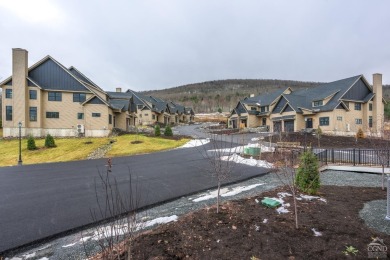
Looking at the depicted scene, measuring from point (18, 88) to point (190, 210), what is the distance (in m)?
34.9

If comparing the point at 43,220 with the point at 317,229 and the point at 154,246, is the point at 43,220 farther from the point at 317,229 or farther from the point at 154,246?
the point at 317,229

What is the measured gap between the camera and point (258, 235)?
4617 mm

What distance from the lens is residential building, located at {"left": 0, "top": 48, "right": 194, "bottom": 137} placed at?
29.1 metres

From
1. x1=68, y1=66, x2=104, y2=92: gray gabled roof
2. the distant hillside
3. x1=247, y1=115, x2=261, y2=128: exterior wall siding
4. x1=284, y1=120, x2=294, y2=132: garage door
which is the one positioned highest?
the distant hillside

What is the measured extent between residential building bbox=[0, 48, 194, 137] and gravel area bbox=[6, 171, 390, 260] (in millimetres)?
28139

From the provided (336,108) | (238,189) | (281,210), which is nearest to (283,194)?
(281,210)

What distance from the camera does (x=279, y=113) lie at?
41000 mm

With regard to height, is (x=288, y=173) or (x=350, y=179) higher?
(x=288, y=173)

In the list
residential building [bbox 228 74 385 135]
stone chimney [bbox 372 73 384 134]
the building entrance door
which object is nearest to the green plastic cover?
residential building [bbox 228 74 385 135]

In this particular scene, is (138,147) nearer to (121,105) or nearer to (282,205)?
(121,105)

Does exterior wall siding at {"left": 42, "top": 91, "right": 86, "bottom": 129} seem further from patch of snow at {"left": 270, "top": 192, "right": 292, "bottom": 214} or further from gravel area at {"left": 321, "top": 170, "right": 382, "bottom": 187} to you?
gravel area at {"left": 321, "top": 170, "right": 382, "bottom": 187}

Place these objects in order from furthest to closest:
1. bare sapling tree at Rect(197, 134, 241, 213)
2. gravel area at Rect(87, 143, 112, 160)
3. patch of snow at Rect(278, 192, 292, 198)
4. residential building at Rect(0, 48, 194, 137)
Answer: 1. residential building at Rect(0, 48, 194, 137)
2. gravel area at Rect(87, 143, 112, 160)
3. patch of snow at Rect(278, 192, 292, 198)
4. bare sapling tree at Rect(197, 134, 241, 213)

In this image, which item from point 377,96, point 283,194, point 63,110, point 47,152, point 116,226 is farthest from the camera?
point 377,96

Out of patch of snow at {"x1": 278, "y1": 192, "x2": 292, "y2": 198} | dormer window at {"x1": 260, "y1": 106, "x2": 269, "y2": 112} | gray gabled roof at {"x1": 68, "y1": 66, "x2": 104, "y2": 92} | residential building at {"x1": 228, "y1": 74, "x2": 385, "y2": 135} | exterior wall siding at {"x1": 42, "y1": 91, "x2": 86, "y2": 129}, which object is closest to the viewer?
patch of snow at {"x1": 278, "y1": 192, "x2": 292, "y2": 198}
